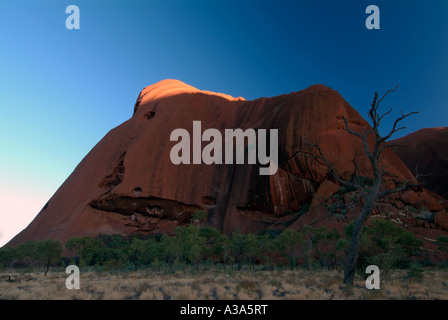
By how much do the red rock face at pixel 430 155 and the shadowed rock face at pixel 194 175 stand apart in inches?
755

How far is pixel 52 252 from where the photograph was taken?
25.8 meters

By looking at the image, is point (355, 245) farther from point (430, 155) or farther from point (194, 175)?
point (430, 155)

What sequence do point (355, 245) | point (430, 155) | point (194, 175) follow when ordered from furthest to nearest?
point (430, 155) < point (194, 175) < point (355, 245)

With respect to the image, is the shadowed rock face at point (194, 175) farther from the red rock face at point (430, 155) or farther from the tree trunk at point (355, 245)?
the tree trunk at point (355, 245)

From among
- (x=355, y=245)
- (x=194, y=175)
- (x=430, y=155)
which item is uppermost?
(x=430, y=155)

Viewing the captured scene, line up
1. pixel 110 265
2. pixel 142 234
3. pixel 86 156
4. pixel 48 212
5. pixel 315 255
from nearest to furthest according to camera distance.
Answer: pixel 110 265 → pixel 315 255 → pixel 142 234 → pixel 48 212 → pixel 86 156

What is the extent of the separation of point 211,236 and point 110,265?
12157 millimetres

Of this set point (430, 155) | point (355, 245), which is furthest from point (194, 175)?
point (430, 155)

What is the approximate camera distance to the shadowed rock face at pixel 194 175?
34.2 meters

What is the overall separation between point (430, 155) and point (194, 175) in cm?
4796

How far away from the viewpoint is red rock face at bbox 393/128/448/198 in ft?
160

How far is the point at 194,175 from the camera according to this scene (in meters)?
43.0

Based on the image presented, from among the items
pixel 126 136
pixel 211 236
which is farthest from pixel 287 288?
pixel 126 136
